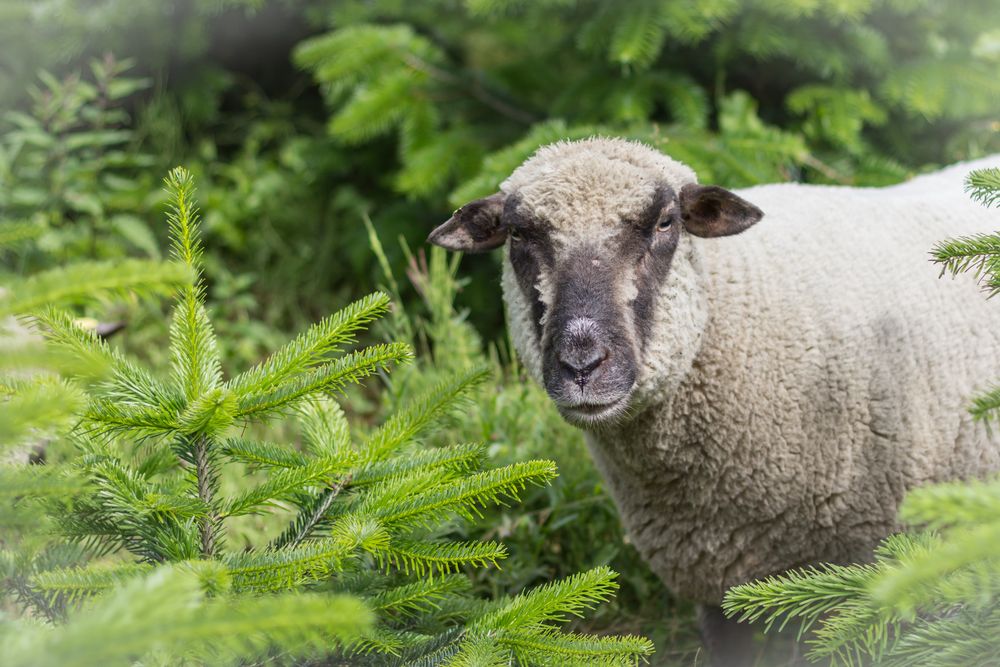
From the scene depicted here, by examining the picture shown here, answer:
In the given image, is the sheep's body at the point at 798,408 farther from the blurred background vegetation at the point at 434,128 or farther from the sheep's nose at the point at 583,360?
the blurred background vegetation at the point at 434,128

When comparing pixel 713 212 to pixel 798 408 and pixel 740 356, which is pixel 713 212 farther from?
pixel 798 408

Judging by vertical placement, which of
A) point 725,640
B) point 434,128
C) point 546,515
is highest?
point 434,128

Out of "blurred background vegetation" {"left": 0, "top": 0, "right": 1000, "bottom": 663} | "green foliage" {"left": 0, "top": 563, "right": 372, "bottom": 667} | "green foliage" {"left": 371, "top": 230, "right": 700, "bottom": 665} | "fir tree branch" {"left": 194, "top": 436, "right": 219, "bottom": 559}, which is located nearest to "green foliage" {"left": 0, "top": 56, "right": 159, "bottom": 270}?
"blurred background vegetation" {"left": 0, "top": 0, "right": 1000, "bottom": 663}

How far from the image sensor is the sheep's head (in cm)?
243

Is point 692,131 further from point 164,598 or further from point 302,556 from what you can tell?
point 164,598

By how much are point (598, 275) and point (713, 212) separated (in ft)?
1.71

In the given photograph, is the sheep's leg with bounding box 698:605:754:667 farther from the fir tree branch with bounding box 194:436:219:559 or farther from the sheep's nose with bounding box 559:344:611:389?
the fir tree branch with bounding box 194:436:219:559

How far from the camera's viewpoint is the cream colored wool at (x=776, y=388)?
2.72 meters

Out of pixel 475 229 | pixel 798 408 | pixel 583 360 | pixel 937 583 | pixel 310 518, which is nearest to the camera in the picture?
pixel 937 583

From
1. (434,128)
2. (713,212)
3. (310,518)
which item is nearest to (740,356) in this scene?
(713,212)

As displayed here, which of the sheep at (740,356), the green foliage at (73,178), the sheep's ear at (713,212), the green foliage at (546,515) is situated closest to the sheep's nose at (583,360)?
the sheep at (740,356)

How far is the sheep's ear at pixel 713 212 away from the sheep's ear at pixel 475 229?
0.58 meters

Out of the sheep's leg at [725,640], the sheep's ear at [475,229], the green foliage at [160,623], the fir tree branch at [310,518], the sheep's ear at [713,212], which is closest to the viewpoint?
the green foliage at [160,623]

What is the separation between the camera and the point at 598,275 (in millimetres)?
2523
